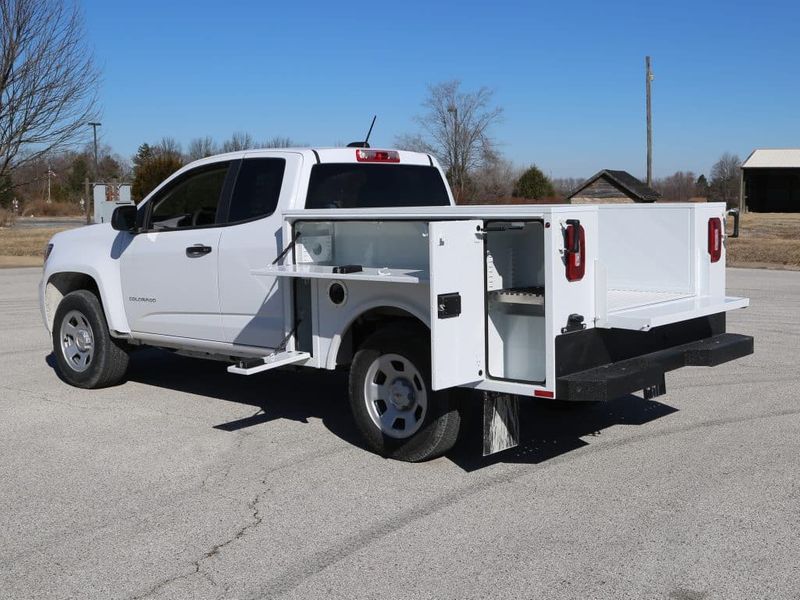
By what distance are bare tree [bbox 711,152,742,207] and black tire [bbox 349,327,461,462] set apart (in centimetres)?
6568

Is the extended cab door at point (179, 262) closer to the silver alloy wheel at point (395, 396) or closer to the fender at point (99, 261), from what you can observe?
the fender at point (99, 261)

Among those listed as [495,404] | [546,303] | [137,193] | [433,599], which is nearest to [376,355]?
[495,404]

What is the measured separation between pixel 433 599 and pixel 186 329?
434 centimetres

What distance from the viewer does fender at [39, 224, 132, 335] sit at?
28.6 ft

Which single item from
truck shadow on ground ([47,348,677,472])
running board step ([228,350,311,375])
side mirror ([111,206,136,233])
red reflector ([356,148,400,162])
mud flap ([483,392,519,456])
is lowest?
truck shadow on ground ([47,348,677,472])

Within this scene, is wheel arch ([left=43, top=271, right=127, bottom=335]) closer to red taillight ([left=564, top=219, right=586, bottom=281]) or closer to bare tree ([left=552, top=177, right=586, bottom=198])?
red taillight ([left=564, top=219, right=586, bottom=281])

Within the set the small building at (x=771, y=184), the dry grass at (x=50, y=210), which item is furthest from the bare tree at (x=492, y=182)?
the dry grass at (x=50, y=210)

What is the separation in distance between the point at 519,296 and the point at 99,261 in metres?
4.59

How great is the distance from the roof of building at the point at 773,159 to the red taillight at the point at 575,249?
61897 mm

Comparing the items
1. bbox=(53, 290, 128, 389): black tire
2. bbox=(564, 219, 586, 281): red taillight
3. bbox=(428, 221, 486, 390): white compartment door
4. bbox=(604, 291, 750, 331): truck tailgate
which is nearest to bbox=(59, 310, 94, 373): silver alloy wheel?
bbox=(53, 290, 128, 389): black tire

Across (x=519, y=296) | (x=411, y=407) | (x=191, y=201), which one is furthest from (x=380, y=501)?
(x=191, y=201)

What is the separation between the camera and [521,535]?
5102 mm

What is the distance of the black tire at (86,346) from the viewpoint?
Answer: 29.2 ft

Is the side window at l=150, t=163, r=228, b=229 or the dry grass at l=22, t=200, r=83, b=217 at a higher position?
the dry grass at l=22, t=200, r=83, b=217
